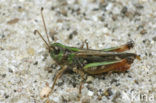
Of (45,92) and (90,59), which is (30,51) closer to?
(45,92)

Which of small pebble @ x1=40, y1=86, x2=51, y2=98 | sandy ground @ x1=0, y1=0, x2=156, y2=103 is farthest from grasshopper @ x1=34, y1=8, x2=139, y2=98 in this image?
sandy ground @ x1=0, y1=0, x2=156, y2=103

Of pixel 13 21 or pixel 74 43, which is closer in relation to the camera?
pixel 74 43

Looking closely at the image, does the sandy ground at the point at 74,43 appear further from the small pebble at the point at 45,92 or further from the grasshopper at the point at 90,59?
the grasshopper at the point at 90,59

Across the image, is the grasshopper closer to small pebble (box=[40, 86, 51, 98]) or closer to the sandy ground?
small pebble (box=[40, 86, 51, 98])

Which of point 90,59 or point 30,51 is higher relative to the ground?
point 30,51

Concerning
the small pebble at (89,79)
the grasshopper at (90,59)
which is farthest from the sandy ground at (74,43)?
the grasshopper at (90,59)

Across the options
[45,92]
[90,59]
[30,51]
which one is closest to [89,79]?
[90,59]
